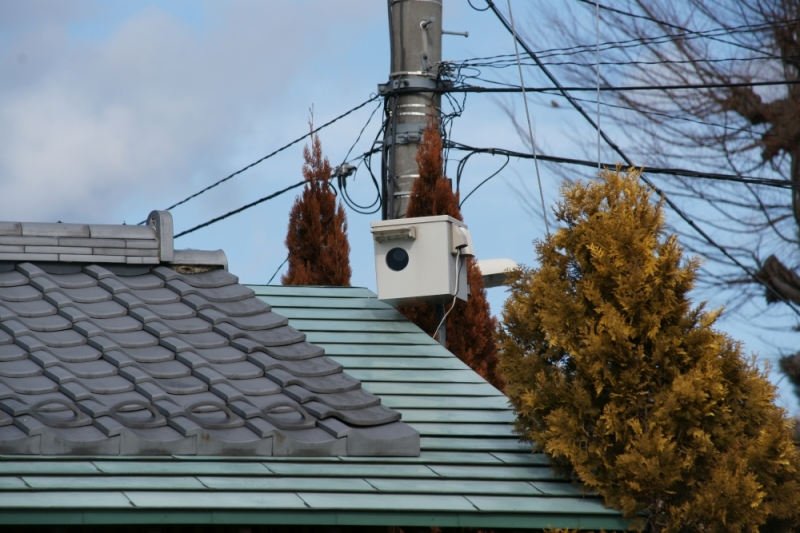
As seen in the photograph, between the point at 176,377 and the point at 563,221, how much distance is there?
9.07 feet

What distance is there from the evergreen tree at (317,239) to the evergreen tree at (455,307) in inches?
73.9

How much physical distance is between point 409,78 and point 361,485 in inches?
252

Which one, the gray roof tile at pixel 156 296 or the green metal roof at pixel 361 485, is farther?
the gray roof tile at pixel 156 296

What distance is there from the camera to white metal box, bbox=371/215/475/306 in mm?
8617

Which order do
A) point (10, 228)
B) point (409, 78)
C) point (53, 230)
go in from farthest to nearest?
point (409, 78)
point (53, 230)
point (10, 228)

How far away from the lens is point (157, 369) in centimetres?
613

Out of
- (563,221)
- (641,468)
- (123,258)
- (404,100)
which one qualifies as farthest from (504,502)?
(404,100)

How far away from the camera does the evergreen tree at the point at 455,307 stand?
1005 cm

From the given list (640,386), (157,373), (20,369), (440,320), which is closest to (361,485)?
(157,373)

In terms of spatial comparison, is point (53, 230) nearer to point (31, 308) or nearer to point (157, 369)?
point (31, 308)

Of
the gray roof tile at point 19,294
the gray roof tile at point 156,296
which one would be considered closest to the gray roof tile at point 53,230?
the gray roof tile at point 19,294

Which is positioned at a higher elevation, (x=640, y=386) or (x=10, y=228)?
(x=10, y=228)

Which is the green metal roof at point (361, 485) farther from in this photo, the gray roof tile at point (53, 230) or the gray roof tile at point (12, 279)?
the gray roof tile at point (53, 230)

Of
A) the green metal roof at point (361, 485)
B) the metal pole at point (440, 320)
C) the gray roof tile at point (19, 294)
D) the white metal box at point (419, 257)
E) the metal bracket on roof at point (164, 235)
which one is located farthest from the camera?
the metal pole at point (440, 320)
